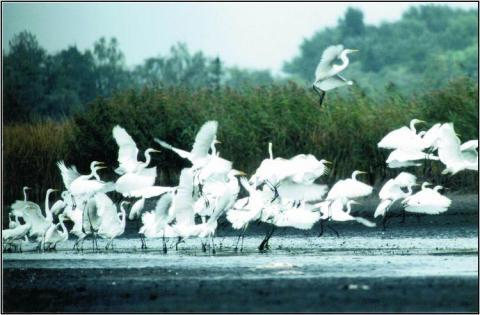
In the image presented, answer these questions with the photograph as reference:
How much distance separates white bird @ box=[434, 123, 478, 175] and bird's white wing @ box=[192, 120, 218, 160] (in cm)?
322

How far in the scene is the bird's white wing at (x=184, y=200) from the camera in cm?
1556

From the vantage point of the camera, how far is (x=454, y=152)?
17766 millimetres

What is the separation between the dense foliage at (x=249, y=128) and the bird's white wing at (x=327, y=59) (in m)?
6.52

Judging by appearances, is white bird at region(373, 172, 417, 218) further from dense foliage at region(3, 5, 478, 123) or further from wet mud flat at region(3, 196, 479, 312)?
dense foliage at region(3, 5, 478, 123)

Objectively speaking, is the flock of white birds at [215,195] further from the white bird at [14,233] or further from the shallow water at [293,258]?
the shallow water at [293,258]

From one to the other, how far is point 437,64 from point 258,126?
31140 mm

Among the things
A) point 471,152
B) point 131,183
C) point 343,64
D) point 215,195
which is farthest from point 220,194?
point 471,152

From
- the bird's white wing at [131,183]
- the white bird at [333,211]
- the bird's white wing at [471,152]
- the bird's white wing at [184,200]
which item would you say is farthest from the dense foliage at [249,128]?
the bird's white wing at [184,200]

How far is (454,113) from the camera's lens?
25281 millimetres

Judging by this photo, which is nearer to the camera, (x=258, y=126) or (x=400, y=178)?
(x=400, y=178)

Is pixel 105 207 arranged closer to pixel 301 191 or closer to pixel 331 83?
pixel 301 191

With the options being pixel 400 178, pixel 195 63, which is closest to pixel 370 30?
pixel 195 63

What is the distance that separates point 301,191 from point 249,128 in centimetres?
941

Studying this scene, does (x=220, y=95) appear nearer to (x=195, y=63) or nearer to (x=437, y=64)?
(x=437, y=64)
